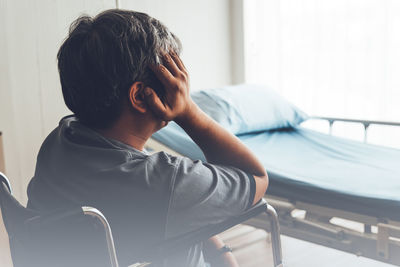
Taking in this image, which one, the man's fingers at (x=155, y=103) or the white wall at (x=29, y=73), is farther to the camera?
the white wall at (x=29, y=73)

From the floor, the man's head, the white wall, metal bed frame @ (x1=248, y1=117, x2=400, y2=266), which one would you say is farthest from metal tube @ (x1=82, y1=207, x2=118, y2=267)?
the white wall

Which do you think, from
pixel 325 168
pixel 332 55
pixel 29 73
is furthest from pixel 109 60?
pixel 332 55

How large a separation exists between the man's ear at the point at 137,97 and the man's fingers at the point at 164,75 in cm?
4

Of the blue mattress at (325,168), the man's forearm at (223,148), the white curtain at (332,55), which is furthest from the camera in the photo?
the white curtain at (332,55)

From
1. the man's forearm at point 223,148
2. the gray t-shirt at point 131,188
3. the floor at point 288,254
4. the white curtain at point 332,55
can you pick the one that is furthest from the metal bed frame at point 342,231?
the white curtain at point 332,55

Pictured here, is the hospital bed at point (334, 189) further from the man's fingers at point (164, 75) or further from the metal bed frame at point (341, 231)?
the man's fingers at point (164, 75)

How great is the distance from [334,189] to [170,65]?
103cm

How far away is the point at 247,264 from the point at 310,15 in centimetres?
176

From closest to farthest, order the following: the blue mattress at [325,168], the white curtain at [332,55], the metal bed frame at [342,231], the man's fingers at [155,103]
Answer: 1. the man's fingers at [155,103]
2. the metal bed frame at [342,231]
3. the blue mattress at [325,168]
4. the white curtain at [332,55]

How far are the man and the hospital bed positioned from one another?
813 mm

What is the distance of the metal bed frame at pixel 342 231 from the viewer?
153cm

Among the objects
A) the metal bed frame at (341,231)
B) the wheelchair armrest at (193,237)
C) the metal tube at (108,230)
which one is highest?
the metal tube at (108,230)

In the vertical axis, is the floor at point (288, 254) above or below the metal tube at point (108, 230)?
below

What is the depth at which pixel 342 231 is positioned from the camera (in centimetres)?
165
